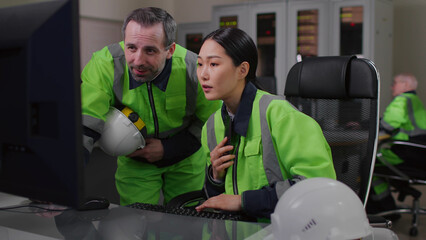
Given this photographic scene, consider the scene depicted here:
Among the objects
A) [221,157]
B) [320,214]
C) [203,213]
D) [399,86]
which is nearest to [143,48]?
[221,157]

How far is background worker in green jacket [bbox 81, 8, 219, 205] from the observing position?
154 cm

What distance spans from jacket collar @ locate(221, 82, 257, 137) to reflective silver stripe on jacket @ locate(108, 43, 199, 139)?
400 mm

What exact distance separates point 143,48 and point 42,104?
808 millimetres

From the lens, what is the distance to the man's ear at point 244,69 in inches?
55.4

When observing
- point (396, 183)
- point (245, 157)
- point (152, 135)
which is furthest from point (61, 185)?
point (396, 183)

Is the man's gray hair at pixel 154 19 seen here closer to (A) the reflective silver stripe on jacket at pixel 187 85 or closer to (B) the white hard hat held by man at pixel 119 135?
(A) the reflective silver stripe on jacket at pixel 187 85

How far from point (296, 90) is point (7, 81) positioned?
1.13 metres

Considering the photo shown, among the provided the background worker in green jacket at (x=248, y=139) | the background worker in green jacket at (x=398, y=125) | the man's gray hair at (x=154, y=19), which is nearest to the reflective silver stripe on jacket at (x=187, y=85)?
the man's gray hair at (x=154, y=19)

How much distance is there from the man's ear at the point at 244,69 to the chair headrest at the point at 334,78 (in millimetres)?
342

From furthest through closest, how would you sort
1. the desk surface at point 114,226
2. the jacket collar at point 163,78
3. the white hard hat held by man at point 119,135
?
the jacket collar at point 163,78
the white hard hat held by man at point 119,135
the desk surface at point 114,226

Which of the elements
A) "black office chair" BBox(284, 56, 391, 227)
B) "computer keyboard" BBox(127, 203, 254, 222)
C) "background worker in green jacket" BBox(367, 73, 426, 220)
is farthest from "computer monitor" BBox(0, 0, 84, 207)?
"background worker in green jacket" BBox(367, 73, 426, 220)

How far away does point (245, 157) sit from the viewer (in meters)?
1.36

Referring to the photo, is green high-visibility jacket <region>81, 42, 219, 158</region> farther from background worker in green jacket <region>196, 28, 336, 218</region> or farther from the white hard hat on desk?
the white hard hat on desk

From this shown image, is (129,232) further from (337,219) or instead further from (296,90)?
A: (296,90)
